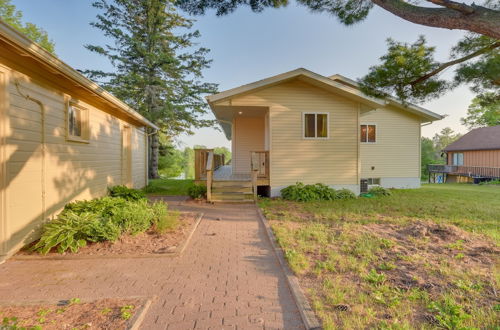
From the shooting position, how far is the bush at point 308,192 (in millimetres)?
8352

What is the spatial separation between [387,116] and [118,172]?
42.1 ft

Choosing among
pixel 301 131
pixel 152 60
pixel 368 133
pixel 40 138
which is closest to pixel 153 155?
pixel 152 60

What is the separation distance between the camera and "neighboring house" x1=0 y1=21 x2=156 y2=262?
3428 mm

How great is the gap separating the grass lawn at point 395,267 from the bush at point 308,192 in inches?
76.8

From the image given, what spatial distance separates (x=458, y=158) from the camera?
24531 millimetres

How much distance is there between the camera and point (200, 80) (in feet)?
55.5

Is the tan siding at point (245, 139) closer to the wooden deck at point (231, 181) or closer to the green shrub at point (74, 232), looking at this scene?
the wooden deck at point (231, 181)

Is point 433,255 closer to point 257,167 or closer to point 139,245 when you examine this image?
point 139,245

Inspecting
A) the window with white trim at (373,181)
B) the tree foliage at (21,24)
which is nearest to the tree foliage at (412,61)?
the window with white trim at (373,181)

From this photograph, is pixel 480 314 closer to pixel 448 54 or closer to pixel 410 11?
pixel 410 11

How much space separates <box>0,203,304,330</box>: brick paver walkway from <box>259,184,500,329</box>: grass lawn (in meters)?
0.43

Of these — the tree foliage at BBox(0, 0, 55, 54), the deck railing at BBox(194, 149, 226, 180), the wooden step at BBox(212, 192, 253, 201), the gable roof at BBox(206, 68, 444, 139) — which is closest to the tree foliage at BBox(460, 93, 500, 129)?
the gable roof at BBox(206, 68, 444, 139)

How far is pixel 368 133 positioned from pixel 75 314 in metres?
12.9

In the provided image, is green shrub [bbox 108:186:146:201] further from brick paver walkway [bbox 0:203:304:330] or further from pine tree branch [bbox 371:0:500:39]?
pine tree branch [bbox 371:0:500:39]
